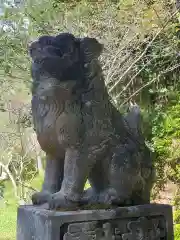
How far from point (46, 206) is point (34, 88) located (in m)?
0.62

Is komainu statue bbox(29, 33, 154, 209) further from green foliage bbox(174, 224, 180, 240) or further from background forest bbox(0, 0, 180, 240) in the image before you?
background forest bbox(0, 0, 180, 240)

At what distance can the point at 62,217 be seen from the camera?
6.81 ft

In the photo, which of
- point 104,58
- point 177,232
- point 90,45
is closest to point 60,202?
point 90,45

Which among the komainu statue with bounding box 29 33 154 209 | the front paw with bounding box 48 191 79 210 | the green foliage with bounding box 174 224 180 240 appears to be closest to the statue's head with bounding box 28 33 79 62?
the komainu statue with bounding box 29 33 154 209

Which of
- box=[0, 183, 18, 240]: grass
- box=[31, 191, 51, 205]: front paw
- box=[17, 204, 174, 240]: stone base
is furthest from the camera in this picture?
box=[0, 183, 18, 240]: grass

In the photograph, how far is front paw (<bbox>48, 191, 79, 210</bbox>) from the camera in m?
2.14

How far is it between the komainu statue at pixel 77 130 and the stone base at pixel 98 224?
2.8 inches

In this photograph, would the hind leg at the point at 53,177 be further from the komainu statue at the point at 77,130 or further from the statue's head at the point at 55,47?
the statue's head at the point at 55,47

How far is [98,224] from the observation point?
2213 millimetres

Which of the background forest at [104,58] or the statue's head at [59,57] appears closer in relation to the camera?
the statue's head at [59,57]

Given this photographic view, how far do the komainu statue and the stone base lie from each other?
0.24 ft

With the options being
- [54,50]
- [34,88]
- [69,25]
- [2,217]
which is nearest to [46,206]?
[34,88]

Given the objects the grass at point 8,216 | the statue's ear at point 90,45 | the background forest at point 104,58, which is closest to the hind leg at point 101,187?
the statue's ear at point 90,45

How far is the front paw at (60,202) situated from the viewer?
2139 mm
